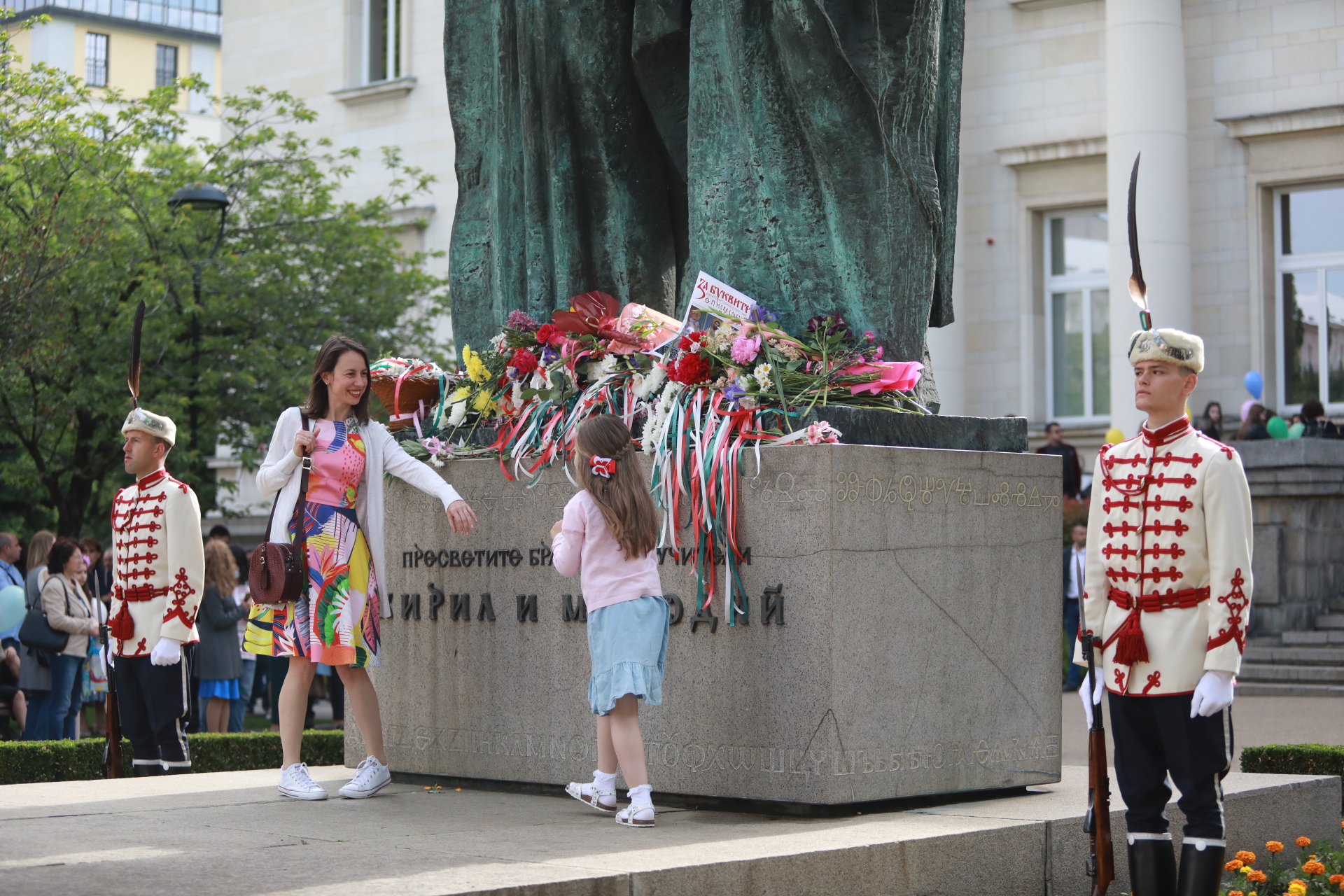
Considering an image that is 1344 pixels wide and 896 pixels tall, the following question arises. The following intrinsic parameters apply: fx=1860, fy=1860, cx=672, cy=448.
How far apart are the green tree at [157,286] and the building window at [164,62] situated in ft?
170

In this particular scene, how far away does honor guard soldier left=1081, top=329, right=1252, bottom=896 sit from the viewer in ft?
18.4

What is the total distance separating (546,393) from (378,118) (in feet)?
87.9

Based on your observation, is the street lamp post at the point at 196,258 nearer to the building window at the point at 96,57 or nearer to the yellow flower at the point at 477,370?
the yellow flower at the point at 477,370

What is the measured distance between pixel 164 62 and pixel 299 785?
233ft

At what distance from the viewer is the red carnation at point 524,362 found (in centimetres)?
767

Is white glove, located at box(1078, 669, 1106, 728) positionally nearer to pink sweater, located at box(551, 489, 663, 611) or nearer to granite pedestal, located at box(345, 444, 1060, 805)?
granite pedestal, located at box(345, 444, 1060, 805)

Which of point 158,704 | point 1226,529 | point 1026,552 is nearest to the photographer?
point 1226,529

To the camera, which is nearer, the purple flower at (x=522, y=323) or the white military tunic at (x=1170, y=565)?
the white military tunic at (x=1170, y=565)

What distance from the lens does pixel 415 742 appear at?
7.75 m

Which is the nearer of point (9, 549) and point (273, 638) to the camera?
point (273, 638)

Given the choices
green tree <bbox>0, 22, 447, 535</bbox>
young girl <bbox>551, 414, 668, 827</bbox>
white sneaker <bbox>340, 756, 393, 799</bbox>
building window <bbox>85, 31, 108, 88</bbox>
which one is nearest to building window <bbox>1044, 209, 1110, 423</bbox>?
green tree <bbox>0, 22, 447, 535</bbox>

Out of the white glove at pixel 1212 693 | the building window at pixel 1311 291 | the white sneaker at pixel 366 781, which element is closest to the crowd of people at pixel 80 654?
the white sneaker at pixel 366 781

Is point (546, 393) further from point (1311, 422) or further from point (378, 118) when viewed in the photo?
point (378, 118)

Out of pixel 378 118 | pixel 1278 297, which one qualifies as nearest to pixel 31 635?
pixel 1278 297
